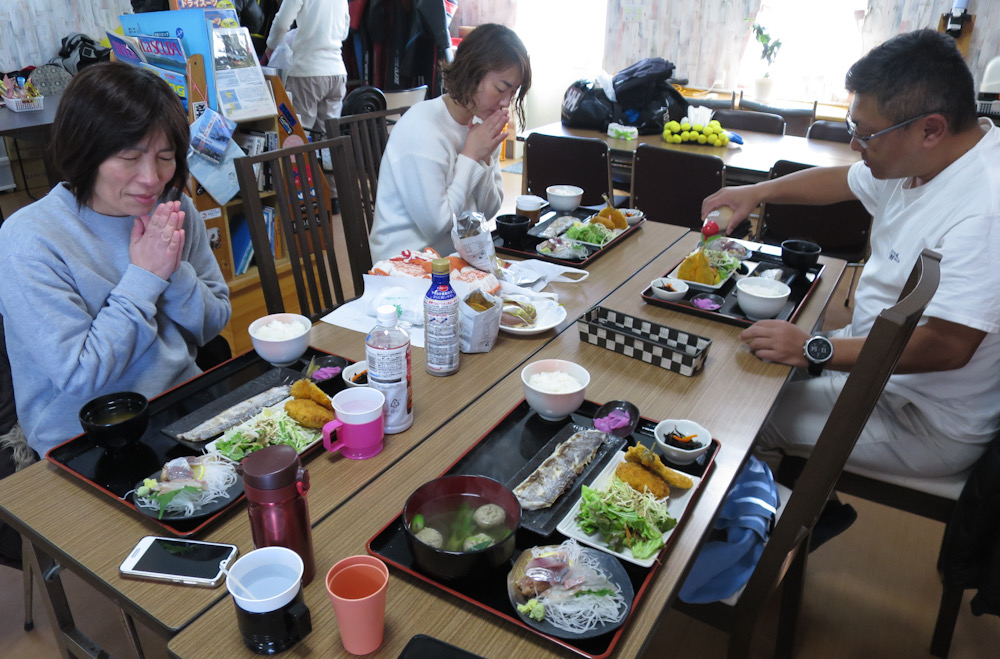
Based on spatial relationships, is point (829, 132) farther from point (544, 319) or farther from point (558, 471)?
point (558, 471)

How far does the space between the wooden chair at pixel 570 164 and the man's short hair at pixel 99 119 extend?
6.63 feet

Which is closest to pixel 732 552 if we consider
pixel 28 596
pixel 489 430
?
pixel 489 430

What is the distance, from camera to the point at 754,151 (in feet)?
11.1

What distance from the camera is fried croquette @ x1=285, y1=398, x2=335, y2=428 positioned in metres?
1.14

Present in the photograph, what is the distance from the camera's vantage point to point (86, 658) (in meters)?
1.14

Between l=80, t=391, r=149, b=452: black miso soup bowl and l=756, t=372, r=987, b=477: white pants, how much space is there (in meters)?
1.22

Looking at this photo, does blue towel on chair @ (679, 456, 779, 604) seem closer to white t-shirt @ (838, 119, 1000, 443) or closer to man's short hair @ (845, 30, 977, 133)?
white t-shirt @ (838, 119, 1000, 443)

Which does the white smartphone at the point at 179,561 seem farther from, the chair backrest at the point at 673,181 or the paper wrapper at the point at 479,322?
the chair backrest at the point at 673,181

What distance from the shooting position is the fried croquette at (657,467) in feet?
3.38

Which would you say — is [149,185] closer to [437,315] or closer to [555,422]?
[437,315]

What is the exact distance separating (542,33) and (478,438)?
18.6 ft

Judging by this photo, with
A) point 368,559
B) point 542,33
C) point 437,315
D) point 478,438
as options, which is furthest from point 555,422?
point 542,33

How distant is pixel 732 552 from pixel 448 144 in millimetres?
1326

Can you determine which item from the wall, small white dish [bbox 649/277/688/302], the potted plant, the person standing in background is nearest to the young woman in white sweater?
small white dish [bbox 649/277/688/302]
